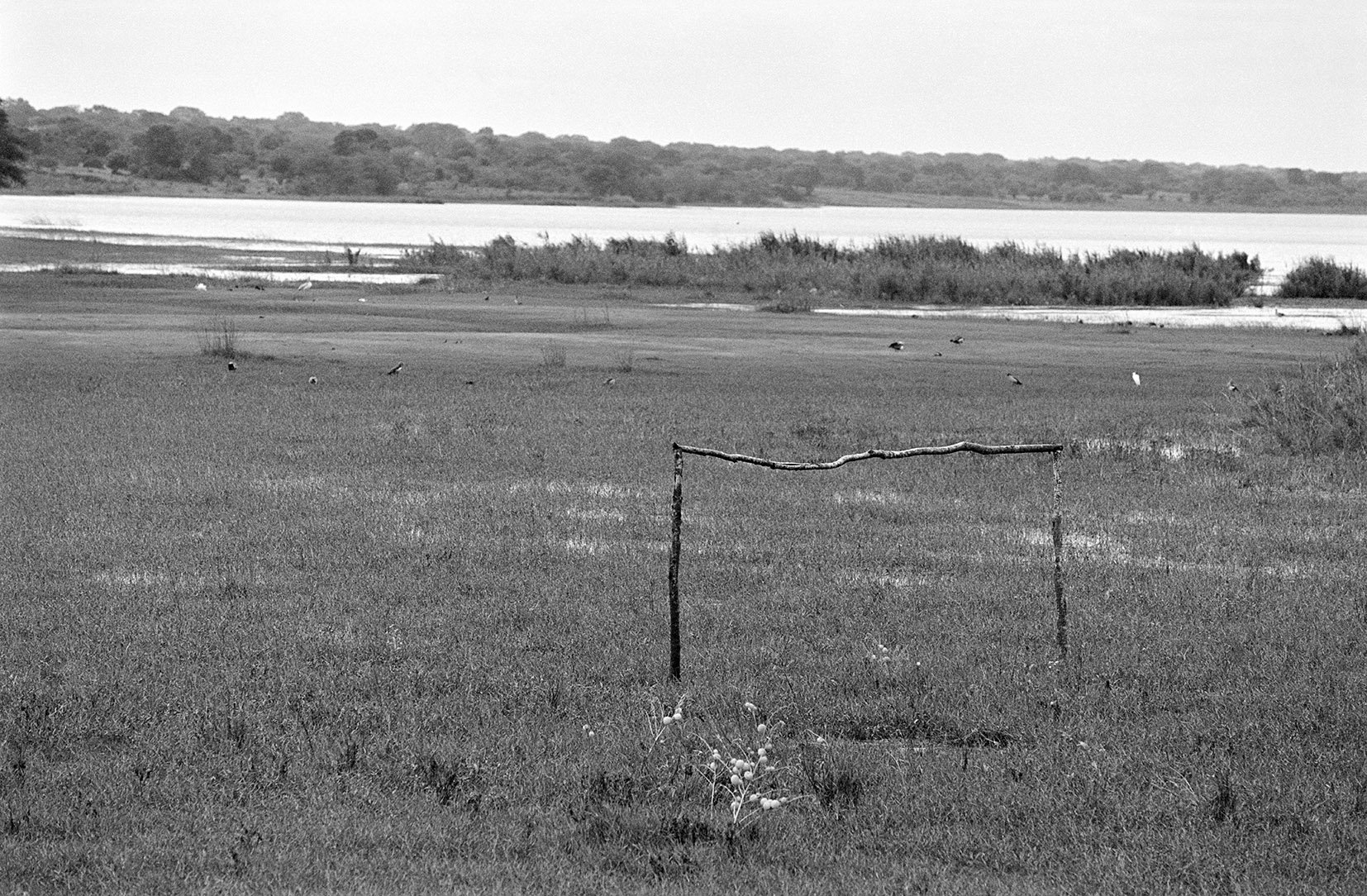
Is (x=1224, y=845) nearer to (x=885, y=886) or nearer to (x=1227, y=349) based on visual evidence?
(x=885, y=886)

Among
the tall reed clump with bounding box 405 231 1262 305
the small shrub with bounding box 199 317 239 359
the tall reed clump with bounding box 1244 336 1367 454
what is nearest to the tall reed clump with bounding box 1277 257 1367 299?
the tall reed clump with bounding box 405 231 1262 305

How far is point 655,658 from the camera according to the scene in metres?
9.78

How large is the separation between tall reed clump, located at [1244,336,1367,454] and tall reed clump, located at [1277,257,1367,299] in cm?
4133

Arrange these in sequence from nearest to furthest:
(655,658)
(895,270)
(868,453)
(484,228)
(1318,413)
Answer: (868,453), (655,658), (1318,413), (895,270), (484,228)

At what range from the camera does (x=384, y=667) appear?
9.48 m

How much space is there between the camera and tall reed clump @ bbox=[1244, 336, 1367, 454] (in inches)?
779

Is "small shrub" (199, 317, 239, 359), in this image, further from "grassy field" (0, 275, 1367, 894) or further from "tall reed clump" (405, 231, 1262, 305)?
"tall reed clump" (405, 231, 1262, 305)

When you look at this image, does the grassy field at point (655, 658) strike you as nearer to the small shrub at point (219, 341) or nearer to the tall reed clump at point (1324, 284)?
the small shrub at point (219, 341)

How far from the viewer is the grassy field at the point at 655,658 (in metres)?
6.79

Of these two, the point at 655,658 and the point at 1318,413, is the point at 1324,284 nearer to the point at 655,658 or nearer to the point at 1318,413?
the point at 1318,413

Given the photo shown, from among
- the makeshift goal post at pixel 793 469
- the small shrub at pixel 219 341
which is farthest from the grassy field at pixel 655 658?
the small shrub at pixel 219 341

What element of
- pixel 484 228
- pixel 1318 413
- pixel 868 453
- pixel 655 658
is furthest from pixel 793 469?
pixel 484 228

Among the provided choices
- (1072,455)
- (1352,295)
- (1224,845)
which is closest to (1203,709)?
(1224,845)

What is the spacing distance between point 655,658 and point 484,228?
380 ft
